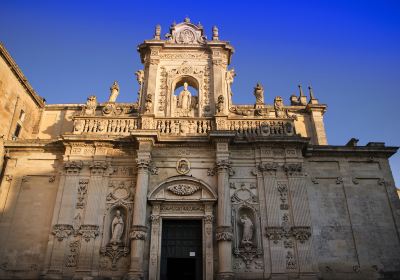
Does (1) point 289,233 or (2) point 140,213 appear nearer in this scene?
(2) point 140,213

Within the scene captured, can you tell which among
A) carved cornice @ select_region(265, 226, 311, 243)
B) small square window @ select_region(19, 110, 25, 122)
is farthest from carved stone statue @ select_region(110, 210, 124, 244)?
small square window @ select_region(19, 110, 25, 122)

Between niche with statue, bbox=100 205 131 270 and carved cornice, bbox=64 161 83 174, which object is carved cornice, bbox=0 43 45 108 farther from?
niche with statue, bbox=100 205 131 270

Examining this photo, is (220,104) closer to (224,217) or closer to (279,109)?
(279,109)

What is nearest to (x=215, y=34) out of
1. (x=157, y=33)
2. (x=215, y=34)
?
(x=215, y=34)

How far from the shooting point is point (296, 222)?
14.5 metres

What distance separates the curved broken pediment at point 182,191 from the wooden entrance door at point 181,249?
97 centimetres

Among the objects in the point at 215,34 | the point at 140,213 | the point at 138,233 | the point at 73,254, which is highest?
the point at 215,34

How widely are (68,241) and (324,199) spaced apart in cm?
1075

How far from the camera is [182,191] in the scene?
593 inches

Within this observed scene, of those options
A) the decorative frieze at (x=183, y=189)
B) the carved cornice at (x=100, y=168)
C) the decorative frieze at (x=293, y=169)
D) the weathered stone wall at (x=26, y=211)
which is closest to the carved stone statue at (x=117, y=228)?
the carved cornice at (x=100, y=168)

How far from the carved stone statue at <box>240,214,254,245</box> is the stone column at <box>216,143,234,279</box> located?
69 centimetres

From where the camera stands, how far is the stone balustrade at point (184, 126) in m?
16.3

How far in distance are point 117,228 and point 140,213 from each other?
1200 millimetres

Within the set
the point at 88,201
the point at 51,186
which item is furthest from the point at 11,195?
the point at 88,201
